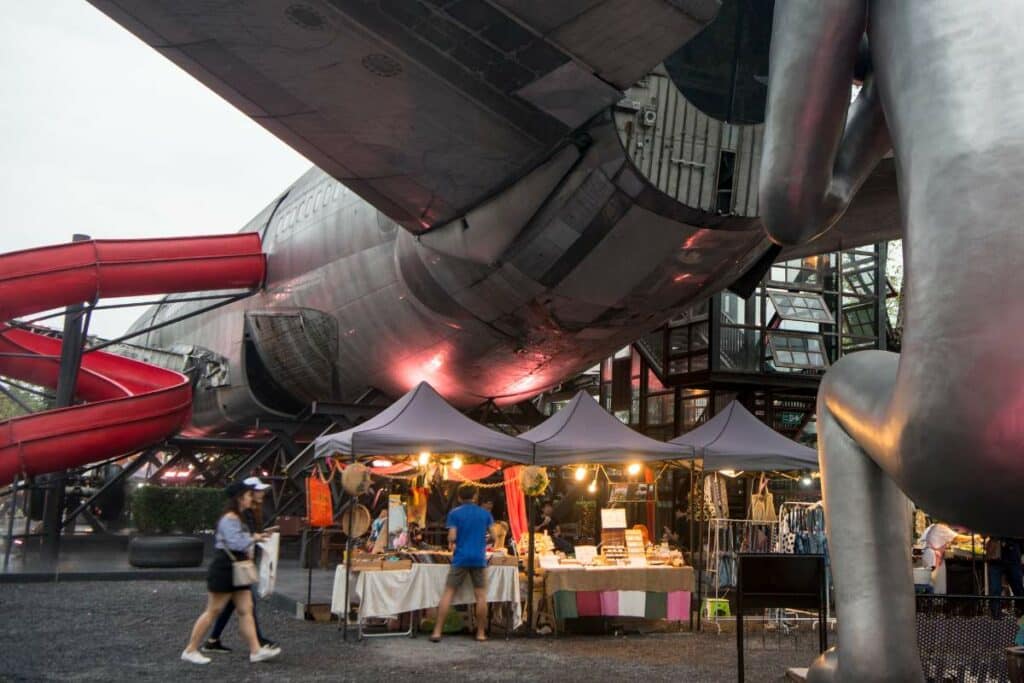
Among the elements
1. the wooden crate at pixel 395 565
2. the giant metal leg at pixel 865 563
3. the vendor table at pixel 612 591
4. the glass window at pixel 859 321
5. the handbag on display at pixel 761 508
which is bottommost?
the vendor table at pixel 612 591

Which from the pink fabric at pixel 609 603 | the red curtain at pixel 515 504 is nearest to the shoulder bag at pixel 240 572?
the pink fabric at pixel 609 603

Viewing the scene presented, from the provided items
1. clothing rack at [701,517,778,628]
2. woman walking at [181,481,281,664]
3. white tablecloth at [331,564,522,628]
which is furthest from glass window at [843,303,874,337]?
woman walking at [181,481,281,664]

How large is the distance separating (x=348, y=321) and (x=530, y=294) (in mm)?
7400

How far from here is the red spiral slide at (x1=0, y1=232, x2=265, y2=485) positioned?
19.8 m

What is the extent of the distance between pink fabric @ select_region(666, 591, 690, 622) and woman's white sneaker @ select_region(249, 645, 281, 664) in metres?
5.91

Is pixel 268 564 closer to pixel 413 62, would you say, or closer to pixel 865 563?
pixel 413 62

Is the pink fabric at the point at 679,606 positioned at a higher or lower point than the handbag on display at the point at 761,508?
lower

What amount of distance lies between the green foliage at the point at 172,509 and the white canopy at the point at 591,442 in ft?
47.8

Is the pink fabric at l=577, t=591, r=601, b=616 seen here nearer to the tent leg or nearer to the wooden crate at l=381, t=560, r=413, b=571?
the tent leg

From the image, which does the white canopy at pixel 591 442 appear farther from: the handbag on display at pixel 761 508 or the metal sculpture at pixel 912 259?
the metal sculpture at pixel 912 259

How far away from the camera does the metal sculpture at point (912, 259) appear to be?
257 cm

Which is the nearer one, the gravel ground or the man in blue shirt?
the gravel ground

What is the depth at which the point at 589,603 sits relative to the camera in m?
13.6

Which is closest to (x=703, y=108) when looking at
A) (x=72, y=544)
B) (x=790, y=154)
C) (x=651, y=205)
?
(x=651, y=205)
